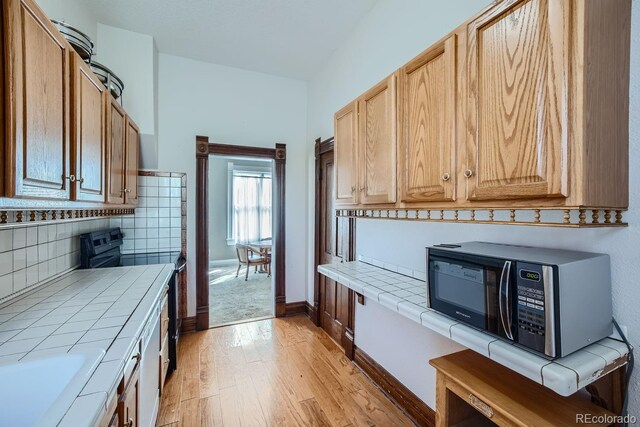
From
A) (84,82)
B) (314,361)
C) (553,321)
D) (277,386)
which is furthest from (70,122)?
(314,361)

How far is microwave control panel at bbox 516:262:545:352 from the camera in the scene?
2.74 ft

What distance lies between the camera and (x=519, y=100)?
907 mm

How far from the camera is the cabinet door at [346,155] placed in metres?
1.83

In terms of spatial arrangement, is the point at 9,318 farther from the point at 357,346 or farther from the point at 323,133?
the point at 323,133

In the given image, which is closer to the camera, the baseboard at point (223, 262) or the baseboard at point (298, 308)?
the baseboard at point (298, 308)

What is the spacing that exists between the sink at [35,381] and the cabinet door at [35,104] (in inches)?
22.6

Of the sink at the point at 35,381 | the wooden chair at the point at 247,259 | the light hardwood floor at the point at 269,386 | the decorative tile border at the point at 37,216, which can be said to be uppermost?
the decorative tile border at the point at 37,216

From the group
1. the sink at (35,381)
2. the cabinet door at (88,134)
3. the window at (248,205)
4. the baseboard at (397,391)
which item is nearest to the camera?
the sink at (35,381)

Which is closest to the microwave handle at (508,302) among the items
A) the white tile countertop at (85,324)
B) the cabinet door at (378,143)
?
the cabinet door at (378,143)

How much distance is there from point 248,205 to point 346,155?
5.13m

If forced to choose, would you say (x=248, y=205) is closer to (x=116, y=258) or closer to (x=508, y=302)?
(x=116, y=258)

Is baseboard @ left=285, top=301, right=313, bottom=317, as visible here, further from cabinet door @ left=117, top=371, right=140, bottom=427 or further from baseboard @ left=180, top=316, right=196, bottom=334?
cabinet door @ left=117, top=371, right=140, bottom=427

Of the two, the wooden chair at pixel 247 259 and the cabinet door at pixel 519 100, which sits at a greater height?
the cabinet door at pixel 519 100

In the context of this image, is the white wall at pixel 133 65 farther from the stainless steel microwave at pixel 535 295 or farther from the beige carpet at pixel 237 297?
the stainless steel microwave at pixel 535 295
